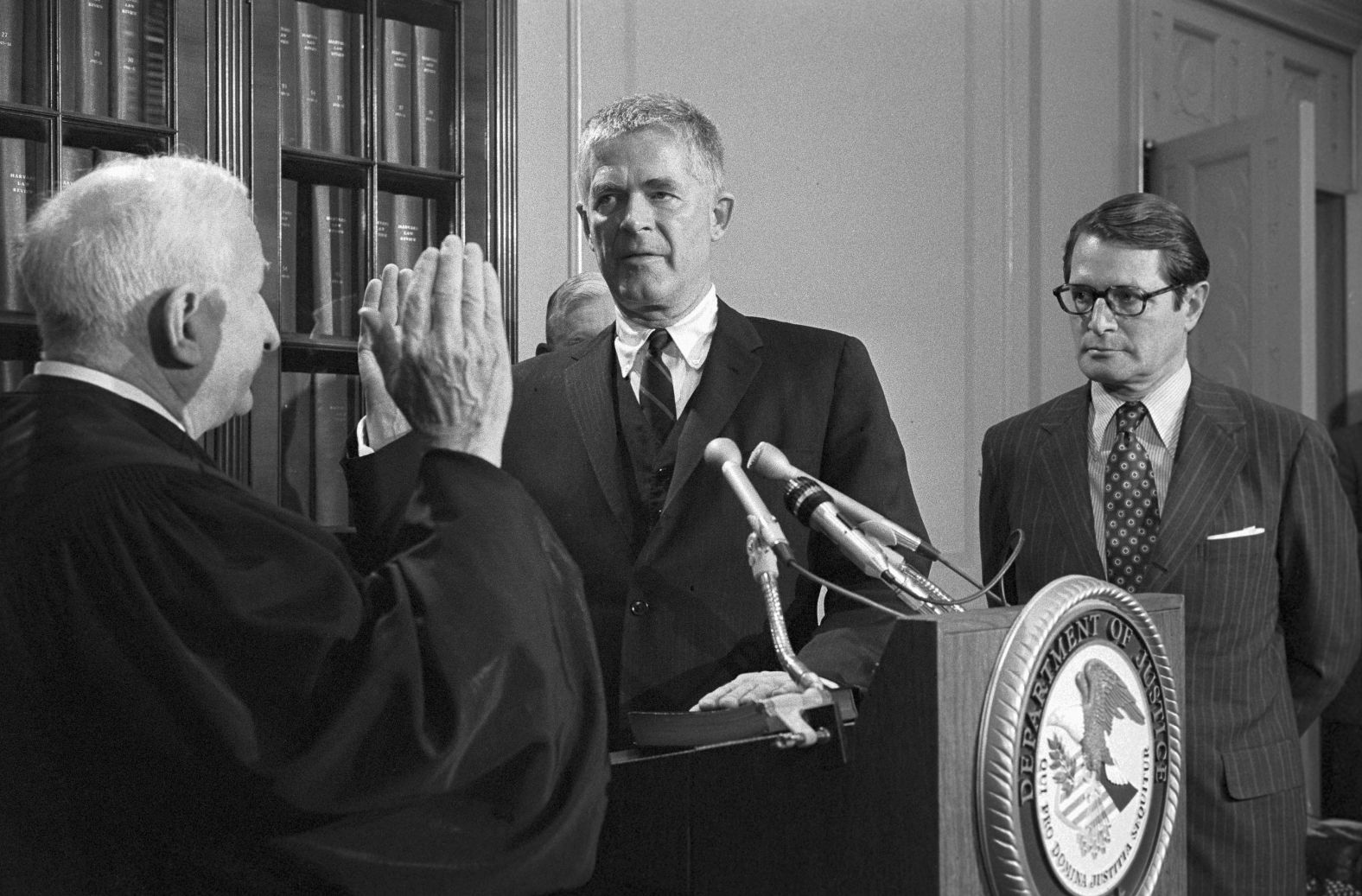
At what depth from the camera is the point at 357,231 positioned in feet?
10.0

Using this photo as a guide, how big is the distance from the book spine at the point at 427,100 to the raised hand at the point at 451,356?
1.92 metres

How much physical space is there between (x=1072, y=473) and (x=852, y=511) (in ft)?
4.07

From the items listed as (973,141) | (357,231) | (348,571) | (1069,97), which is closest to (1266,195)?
(1069,97)

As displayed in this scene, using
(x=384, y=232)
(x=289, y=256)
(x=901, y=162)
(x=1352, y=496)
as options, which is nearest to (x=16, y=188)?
(x=289, y=256)

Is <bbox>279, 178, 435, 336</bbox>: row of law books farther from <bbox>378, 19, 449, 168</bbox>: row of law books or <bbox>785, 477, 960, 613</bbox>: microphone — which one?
<bbox>785, 477, 960, 613</bbox>: microphone

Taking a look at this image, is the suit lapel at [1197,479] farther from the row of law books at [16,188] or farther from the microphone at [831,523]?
the row of law books at [16,188]

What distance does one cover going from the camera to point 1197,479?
2402 mm

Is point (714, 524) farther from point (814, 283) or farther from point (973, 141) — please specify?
point (973, 141)

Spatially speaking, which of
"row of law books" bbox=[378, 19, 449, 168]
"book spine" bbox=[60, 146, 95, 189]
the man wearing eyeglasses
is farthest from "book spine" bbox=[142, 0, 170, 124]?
the man wearing eyeglasses

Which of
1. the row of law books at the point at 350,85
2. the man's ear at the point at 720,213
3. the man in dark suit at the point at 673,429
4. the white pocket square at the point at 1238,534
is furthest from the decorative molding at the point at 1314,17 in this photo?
the man in dark suit at the point at 673,429

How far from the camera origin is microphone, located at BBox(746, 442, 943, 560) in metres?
1.36

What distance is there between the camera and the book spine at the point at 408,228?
3121 mm

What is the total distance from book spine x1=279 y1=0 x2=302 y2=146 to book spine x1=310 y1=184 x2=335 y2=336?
0.13m

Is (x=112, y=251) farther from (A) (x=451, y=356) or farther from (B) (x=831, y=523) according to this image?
(B) (x=831, y=523)
